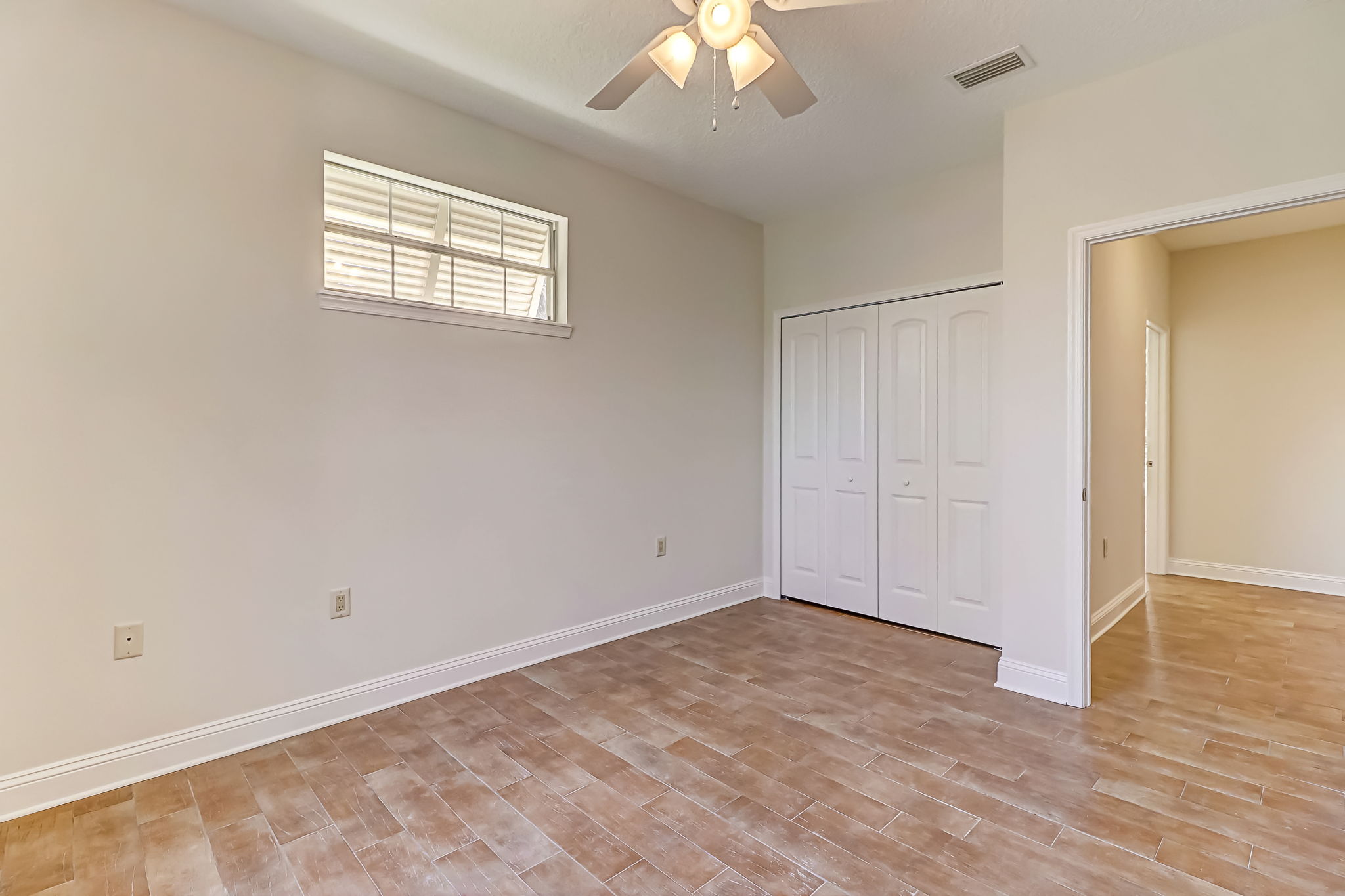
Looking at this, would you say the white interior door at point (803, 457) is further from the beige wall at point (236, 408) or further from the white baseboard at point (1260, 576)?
the white baseboard at point (1260, 576)

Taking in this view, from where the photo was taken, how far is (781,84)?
1.97 m

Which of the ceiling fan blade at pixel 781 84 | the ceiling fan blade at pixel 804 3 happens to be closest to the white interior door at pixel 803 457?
the ceiling fan blade at pixel 781 84

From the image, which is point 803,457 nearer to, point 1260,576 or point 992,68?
point 992,68

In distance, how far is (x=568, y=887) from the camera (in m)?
1.67

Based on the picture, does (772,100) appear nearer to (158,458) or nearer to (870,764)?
(870,764)

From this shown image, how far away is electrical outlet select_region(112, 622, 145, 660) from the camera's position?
2166mm

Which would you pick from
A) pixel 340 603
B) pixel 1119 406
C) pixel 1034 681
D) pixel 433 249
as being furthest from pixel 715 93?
pixel 1119 406

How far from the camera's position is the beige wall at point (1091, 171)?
2.27 metres

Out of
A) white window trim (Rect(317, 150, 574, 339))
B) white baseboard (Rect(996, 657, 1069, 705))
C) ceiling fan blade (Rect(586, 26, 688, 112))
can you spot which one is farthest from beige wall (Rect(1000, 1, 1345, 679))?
white window trim (Rect(317, 150, 574, 339))

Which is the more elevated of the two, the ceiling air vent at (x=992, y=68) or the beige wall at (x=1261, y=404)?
the ceiling air vent at (x=992, y=68)

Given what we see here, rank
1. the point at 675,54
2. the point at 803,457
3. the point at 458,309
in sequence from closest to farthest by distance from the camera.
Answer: the point at 675,54 < the point at 458,309 < the point at 803,457

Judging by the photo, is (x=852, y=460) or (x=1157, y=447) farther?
(x=1157, y=447)

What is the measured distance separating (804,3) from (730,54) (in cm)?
27

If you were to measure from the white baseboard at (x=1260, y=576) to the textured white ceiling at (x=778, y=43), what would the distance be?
12.8 feet
